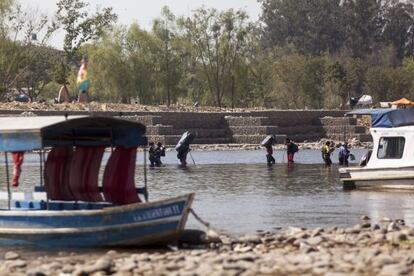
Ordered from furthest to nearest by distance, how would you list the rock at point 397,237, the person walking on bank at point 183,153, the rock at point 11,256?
1. the person walking on bank at point 183,153
2. the rock at point 11,256
3. the rock at point 397,237

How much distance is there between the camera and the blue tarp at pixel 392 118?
3634cm

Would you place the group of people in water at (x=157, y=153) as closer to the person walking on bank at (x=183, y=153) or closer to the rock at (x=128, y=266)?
the person walking on bank at (x=183, y=153)

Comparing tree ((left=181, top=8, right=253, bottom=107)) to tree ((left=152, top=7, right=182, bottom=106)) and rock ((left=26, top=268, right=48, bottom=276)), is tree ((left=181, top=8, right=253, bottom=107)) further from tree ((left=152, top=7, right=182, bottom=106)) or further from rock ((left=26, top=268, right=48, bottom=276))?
rock ((left=26, top=268, right=48, bottom=276))

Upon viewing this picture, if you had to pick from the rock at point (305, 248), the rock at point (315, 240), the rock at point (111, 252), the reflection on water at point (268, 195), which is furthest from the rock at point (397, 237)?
the reflection on water at point (268, 195)

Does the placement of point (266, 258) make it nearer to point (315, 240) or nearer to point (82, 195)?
point (315, 240)

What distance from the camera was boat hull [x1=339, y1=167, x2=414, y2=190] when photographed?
117 ft

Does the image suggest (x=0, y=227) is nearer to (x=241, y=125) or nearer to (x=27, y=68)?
(x=241, y=125)

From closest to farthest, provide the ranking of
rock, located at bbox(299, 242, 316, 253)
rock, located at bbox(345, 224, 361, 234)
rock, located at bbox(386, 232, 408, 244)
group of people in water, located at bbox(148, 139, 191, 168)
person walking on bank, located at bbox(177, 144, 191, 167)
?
rock, located at bbox(299, 242, 316, 253)
rock, located at bbox(386, 232, 408, 244)
rock, located at bbox(345, 224, 361, 234)
group of people in water, located at bbox(148, 139, 191, 168)
person walking on bank, located at bbox(177, 144, 191, 167)

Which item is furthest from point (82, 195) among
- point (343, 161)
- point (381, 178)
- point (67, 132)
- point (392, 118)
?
point (343, 161)

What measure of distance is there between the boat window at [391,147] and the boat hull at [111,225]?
1400 centimetres

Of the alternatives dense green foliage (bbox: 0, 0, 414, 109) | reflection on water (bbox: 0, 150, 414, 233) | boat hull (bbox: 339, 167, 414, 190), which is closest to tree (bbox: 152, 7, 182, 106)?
dense green foliage (bbox: 0, 0, 414, 109)

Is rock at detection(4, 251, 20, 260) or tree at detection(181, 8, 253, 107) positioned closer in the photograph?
rock at detection(4, 251, 20, 260)

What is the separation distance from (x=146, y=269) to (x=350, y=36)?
482 feet

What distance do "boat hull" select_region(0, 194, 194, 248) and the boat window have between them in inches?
551
